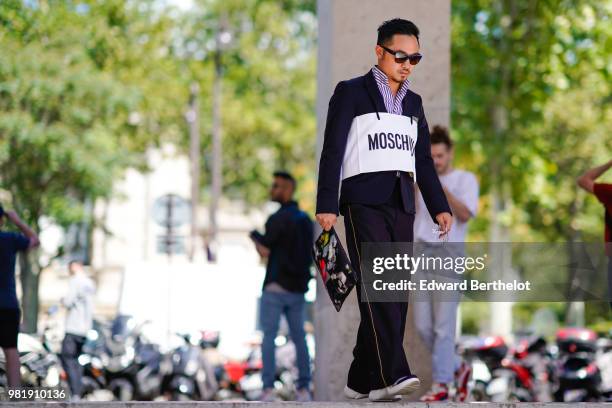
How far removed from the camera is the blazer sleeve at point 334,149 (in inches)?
266

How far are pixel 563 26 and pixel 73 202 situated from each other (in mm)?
9591

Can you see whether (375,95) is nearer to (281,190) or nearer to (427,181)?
(427,181)

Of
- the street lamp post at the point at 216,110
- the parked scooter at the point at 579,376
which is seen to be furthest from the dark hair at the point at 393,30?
the street lamp post at the point at 216,110

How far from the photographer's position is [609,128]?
3456 cm

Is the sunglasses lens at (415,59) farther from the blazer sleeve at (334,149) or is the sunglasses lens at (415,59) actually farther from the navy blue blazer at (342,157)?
the blazer sleeve at (334,149)

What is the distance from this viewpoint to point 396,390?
22.1 feet

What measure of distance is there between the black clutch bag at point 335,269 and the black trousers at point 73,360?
9.47 meters

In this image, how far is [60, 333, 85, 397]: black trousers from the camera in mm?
15822

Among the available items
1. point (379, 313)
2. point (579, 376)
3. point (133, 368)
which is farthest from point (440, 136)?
point (133, 368)

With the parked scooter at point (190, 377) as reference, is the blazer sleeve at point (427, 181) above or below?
above

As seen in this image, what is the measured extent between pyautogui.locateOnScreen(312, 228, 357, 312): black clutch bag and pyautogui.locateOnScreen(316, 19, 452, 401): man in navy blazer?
92 mm

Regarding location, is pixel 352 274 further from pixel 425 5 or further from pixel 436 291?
pixel 425 5

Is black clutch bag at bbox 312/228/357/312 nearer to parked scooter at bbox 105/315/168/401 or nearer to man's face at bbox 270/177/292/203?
man's face at bbox 270/177/292/203

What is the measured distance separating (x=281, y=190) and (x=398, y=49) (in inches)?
211
